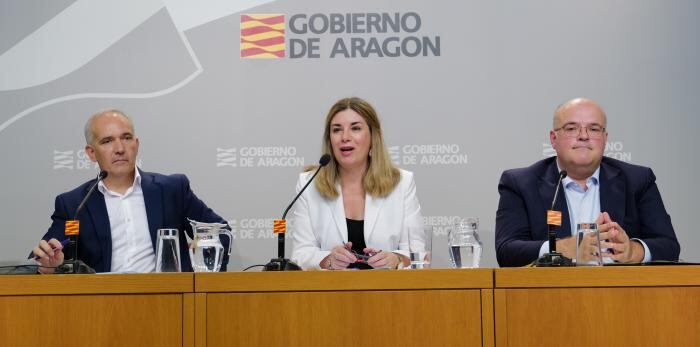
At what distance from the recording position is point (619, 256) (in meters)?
2.82

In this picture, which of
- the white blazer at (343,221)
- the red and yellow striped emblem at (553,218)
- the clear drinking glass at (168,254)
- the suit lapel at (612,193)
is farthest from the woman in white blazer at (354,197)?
the red and yellow striped emblem at (553,218)

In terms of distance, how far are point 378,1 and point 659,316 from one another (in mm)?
2428

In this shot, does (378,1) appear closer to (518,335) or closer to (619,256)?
(619,256)

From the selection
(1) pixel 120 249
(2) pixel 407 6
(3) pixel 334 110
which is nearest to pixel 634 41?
(2) pixel 407 6

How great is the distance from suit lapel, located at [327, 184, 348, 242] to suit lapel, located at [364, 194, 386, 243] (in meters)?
0.09

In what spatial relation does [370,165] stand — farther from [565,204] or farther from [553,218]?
[553,218]

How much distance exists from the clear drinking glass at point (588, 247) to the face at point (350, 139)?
4.54 feet

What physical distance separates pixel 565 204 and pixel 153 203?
1.76 meters

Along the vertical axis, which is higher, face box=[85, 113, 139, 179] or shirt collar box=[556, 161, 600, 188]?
face box=[85, 113, 139, 179]

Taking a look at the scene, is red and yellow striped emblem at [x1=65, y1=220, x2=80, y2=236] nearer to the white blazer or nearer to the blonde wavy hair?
the white blazer

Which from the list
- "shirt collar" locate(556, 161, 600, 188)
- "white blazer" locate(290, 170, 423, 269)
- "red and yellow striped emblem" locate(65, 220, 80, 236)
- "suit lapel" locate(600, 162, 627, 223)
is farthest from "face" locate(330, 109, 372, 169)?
"red and yellow striped emblem" locate(65, 220, 80, 236)

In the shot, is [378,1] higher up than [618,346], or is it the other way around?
[378,1]

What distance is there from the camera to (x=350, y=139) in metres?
3.66

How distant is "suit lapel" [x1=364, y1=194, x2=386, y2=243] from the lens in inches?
140
